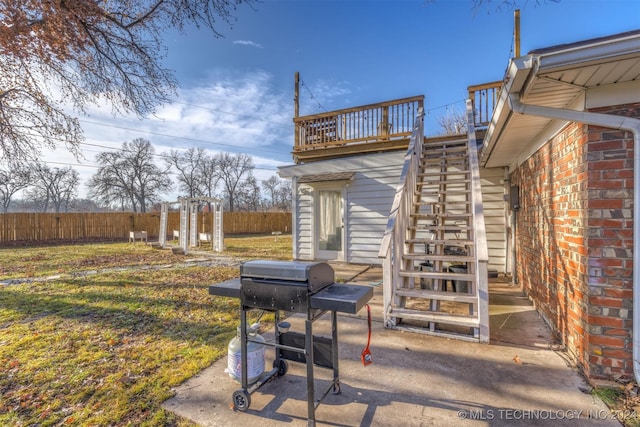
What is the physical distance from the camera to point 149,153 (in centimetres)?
2817

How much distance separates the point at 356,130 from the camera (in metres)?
7.43

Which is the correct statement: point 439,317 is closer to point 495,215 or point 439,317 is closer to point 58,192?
point 495,215

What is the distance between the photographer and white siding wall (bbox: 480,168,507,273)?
20.1 ft

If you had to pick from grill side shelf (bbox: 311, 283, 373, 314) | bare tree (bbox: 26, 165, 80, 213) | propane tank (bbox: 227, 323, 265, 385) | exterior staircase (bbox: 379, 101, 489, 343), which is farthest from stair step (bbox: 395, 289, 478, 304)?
bare tree (bbox: 26, 165, 80, 213)

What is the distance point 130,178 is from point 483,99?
30.8 meters

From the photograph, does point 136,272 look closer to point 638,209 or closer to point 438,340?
point 438,340

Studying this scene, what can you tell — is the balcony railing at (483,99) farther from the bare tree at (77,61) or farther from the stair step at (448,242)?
the bare tree at (77,61)

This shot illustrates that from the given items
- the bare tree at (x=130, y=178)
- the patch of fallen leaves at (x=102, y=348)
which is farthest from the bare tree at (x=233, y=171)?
the patch of fallen leaves at (x=102, y=348)

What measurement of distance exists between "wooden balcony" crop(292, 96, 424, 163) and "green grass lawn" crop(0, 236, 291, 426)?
4203mm

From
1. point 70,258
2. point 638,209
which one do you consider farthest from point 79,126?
point 638,209

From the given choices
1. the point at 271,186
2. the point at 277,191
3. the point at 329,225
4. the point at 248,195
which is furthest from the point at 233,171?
the point at 329,225

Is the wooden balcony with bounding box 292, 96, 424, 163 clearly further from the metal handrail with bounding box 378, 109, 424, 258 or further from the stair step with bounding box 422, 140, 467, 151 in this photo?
the metal handrail with bounding box 378, 109, 424, 258

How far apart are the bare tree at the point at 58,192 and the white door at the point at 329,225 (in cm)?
2922

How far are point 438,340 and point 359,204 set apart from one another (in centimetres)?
449
